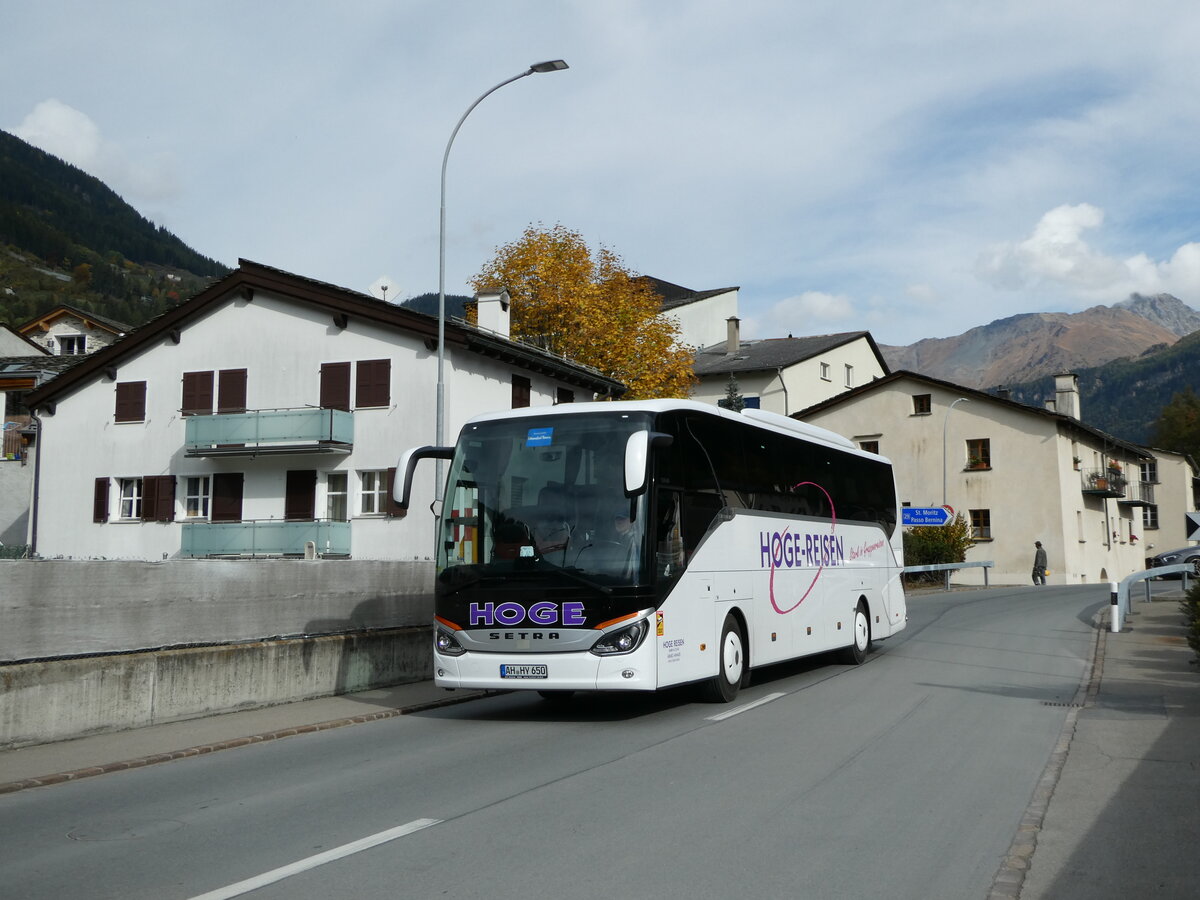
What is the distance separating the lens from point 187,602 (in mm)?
12250

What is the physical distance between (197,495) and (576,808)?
1279 inches

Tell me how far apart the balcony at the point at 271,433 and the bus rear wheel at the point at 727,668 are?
2288cm

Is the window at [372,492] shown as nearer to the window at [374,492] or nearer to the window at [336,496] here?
the window at [374,492]

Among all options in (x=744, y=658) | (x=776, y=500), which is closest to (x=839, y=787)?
(x=744, y=658)

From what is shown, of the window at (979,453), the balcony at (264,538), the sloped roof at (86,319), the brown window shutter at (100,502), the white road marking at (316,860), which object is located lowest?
the white road marking at (316,860)

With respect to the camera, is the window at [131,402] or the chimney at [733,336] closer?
the window at [131,402]

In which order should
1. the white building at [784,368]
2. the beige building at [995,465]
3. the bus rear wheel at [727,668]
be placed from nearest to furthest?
the bus rear wheel at [727,668], the beige building at [995,465], the white building at [784,368]

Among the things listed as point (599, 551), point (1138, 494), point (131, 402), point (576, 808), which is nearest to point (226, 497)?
point (131, 402)

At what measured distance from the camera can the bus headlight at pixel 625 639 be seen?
1125 cm

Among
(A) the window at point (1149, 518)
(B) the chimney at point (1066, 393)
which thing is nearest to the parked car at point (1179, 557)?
(B) the chimney at point (1066, 393)

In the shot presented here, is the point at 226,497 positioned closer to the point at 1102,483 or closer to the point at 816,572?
the point at 816,572

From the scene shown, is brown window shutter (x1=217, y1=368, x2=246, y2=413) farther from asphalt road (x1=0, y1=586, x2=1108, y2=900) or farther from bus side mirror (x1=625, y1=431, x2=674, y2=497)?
bus side mirror (x1=625, y1=431, x2=674, y2=497)

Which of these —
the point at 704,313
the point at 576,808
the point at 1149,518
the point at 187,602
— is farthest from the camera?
the point at 1149,518

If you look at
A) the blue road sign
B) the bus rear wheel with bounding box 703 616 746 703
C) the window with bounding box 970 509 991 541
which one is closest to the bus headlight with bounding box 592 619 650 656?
the bus rear wheel with bounding box 703 616 746 703
